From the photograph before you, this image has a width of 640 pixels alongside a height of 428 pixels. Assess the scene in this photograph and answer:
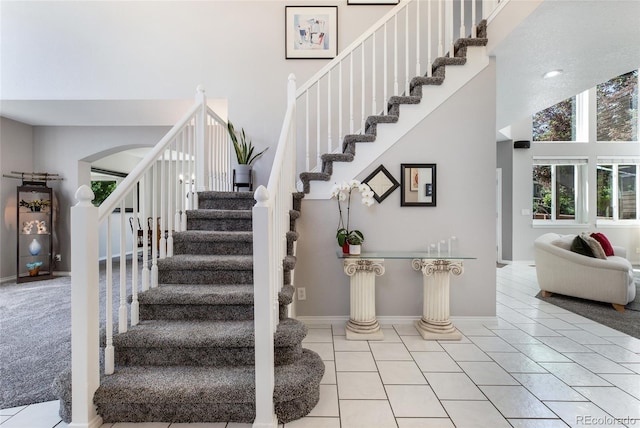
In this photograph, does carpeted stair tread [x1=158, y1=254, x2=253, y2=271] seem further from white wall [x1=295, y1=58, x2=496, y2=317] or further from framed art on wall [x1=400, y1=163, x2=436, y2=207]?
framed art on wall [x1=400, y1=163, x2=436, y2=207]

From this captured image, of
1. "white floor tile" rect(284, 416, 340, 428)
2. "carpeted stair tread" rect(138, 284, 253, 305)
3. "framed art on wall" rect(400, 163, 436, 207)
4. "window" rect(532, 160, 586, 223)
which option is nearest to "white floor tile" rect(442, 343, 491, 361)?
"white floor tile" rect(284, 416, 340, 428)

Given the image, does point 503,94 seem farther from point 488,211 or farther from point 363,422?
point 363,422

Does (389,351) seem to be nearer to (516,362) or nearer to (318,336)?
(318,336)

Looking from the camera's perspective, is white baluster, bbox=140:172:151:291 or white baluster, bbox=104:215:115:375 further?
white baluster, bbox=140:172:151:291

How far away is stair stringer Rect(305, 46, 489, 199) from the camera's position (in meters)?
2.84

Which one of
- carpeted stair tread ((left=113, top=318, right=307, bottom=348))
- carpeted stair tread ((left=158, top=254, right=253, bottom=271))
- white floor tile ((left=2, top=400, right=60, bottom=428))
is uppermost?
carpeted stair tread ((left=158, top=254, right=253, bottom=271))

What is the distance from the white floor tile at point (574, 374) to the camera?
1.90m

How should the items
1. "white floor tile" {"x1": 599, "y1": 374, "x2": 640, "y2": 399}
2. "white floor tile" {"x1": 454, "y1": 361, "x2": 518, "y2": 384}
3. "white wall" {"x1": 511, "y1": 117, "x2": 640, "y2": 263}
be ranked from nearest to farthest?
"white floor tile" {"x1": 599, "y1": 374, "x2": 640, "y2": 399} < "white floor tile" {"x1": 454, "y1": 361, "x2": 518, "y2": 384} < "white wall" {"x1": 511, "y1": 117, "x2": 640, "y2": 263}

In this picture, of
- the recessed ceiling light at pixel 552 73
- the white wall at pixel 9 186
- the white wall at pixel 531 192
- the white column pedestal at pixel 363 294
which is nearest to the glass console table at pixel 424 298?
the white column pedestal at pixel 363 294

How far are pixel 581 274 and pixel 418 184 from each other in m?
2.38

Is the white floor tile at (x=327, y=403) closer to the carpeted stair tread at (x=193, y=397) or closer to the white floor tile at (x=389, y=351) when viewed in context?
the carpeted stair tread at (x=193, y=397)

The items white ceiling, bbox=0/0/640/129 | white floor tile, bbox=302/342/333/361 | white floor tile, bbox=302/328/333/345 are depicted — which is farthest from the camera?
white floor tile, bbox=302/328/333/345

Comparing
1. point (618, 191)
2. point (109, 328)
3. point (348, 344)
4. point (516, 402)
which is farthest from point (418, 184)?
point (618, 191)

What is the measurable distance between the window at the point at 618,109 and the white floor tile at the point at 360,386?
728 cm
